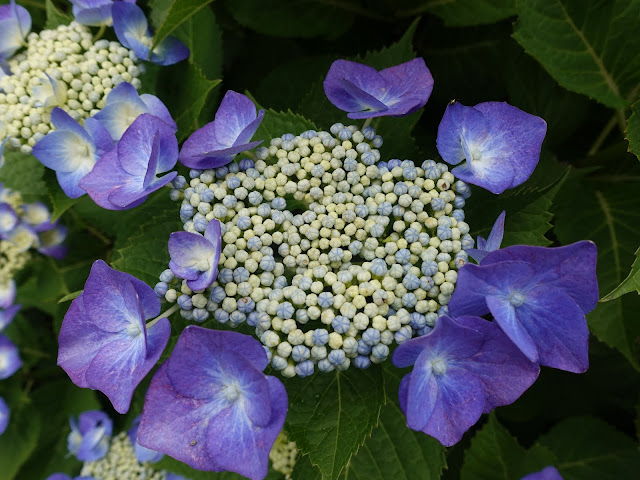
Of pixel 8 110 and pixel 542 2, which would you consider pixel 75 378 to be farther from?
pixel 542 2

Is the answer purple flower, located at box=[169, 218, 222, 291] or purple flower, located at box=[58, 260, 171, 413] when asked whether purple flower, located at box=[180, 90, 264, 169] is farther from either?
purple flower, located at box=[58, 260, 171, 413]

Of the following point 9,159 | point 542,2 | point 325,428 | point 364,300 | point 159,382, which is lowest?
point 9,159

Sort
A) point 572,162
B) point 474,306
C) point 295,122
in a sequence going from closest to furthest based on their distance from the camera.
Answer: point 474,306 → point 295,122 → point 572,162

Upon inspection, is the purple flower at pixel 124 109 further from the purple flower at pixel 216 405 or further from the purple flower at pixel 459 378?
the purple flower at pixel 459 378

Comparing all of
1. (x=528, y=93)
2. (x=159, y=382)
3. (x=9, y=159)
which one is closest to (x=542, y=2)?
(x=528, y=93)

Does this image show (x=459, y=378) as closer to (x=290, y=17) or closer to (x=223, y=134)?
(x=223, y=134)

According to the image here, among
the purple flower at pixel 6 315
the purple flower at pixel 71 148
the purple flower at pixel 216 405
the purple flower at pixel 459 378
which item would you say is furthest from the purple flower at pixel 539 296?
the purple flower at pixel 6 315

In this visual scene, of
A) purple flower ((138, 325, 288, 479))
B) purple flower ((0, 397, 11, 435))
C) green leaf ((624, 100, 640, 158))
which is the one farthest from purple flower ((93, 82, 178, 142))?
purple flower ((0, 397, 11, 435))

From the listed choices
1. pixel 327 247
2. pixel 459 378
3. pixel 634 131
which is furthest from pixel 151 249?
pixel 634 131
